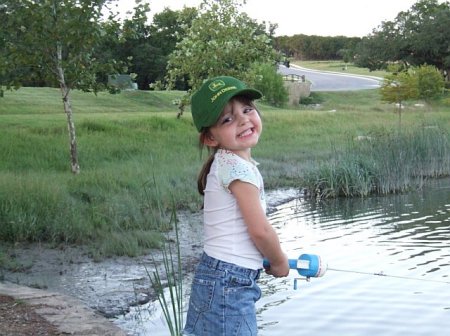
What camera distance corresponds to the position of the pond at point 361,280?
6133 mm

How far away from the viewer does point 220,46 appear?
55.2ft

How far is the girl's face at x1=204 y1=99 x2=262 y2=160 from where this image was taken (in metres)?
3.26

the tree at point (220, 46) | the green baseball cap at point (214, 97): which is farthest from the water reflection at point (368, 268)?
the tree at point (220, 46)

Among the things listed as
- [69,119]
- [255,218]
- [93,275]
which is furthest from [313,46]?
[255,218]

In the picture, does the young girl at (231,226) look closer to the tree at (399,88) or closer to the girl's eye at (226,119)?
the girl's eye at (226,119)

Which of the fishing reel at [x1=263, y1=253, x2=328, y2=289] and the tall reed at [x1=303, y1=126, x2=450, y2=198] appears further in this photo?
the tall reed at [x1=303, y1=126, x2=450, y2=198]

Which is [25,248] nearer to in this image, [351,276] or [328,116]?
[351,276]

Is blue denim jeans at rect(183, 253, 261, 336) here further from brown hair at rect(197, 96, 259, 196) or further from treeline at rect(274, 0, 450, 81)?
treeline at rect(274, 0, 450, 81)

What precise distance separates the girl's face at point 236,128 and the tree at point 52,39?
9.21m

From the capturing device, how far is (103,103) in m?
25.9

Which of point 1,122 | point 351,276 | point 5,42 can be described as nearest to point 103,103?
point 1,122

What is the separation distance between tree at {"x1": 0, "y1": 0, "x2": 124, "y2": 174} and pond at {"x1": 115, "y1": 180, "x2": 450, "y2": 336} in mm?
3947

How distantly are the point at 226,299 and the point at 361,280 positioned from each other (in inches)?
174

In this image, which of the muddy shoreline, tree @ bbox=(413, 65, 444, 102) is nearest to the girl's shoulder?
the muddy shoreline
